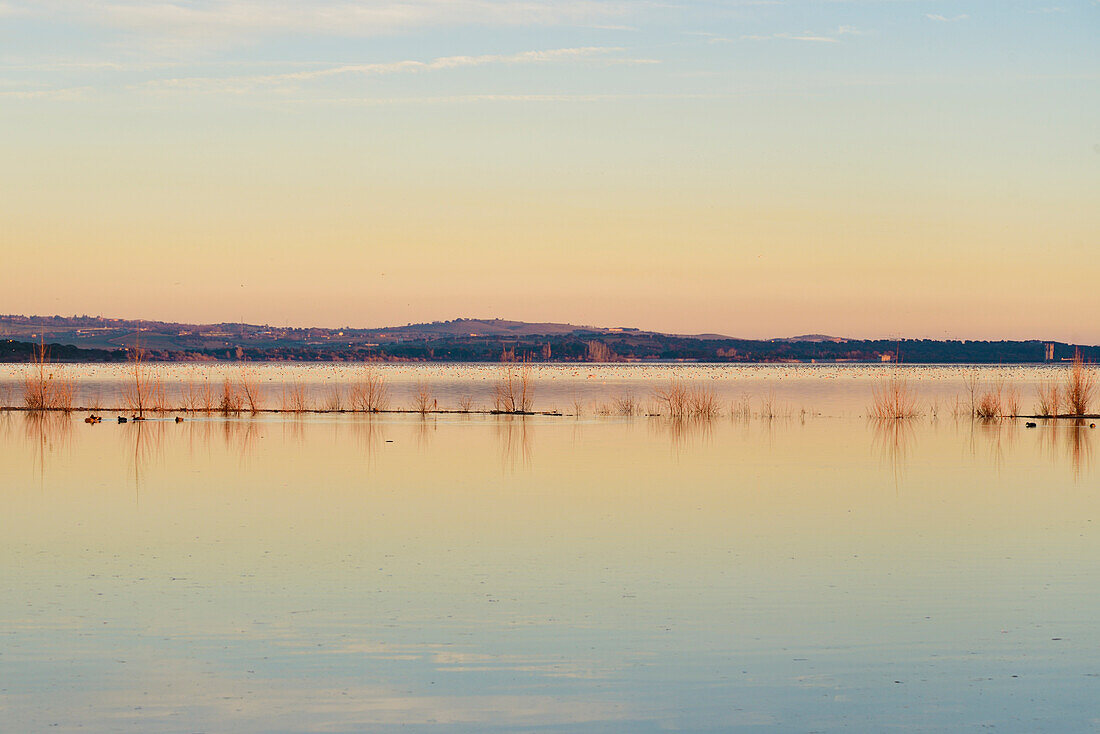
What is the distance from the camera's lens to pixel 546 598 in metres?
8.24

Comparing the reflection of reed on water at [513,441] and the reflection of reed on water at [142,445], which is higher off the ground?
the reflection of reed on water at [513,441]

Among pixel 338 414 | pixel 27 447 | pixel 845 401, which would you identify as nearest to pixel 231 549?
pixel 27 447

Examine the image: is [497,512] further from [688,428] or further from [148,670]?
[688,428]

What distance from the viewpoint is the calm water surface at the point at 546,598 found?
5.91m

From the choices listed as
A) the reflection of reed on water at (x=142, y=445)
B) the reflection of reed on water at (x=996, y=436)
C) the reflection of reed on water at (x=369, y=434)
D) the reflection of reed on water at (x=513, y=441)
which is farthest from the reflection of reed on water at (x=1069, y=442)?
the reflection of reed on water at (x=142, y=445)

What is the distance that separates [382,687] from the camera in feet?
20.2

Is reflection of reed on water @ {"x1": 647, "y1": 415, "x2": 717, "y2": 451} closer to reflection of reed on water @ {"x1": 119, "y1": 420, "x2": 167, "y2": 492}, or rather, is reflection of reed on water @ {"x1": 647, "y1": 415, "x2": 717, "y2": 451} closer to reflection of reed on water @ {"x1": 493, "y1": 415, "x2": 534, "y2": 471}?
reflection of reed on water @ {"x1": 493, "y1": 415, "x2": 534, "y2": 471}

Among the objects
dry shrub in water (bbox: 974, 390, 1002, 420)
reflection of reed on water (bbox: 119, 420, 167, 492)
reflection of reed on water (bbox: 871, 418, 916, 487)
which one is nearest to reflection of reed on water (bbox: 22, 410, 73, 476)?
reflection of reed on water (bbox: 119, 420, 167, 492)

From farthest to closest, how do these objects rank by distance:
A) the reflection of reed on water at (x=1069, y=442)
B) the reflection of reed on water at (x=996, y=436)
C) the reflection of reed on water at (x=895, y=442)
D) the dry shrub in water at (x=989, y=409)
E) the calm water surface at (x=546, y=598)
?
the dry shrub in water at (x=989, y=409), the reflection of reed on water at (x=996, y=436), the reflection of reed on water at (x=1069, y=442), the reflection of reed on water at (x=895, y=442), the calm water surface at (x=546, y=598)

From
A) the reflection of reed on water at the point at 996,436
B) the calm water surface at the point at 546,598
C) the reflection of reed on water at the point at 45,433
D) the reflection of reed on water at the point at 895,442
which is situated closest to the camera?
the calm water surface at the point at 546,598

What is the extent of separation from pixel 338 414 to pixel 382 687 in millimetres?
23937

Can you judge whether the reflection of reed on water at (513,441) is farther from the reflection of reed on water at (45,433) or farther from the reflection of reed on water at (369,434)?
the reflection of reed on water at (45,433)

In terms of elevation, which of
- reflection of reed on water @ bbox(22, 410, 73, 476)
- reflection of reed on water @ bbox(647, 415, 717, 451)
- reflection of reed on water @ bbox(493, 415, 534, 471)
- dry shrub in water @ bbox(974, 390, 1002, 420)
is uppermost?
dry shrub in water @ bbox(974, 390, 1002, 420)

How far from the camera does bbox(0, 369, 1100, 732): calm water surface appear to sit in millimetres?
5914
